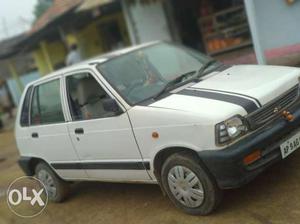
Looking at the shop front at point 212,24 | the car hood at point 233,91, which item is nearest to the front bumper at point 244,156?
the car hood at point 233,91

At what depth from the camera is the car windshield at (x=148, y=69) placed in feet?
17.1

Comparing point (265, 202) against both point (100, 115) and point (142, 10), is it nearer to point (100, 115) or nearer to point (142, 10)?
point (100, 115)

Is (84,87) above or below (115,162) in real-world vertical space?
above

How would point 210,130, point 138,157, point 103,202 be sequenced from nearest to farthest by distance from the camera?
point 210,130 < point 138,157 < point 103,202

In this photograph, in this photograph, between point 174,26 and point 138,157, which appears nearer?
point 138,157

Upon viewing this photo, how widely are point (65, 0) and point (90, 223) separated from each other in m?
14.8

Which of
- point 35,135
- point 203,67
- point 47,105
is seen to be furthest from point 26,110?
point 203,67

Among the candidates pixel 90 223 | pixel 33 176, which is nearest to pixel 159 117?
pixel 90 223

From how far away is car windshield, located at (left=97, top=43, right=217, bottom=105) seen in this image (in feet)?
17.1

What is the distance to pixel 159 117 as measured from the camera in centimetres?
465

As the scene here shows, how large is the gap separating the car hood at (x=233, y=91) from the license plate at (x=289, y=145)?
0.43 metres

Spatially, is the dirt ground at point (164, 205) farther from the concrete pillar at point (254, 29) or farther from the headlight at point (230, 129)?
the concrete pillar at point (254, 29)

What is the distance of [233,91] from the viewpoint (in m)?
4.65

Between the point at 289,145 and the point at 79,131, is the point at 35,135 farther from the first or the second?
the point at 289,145
